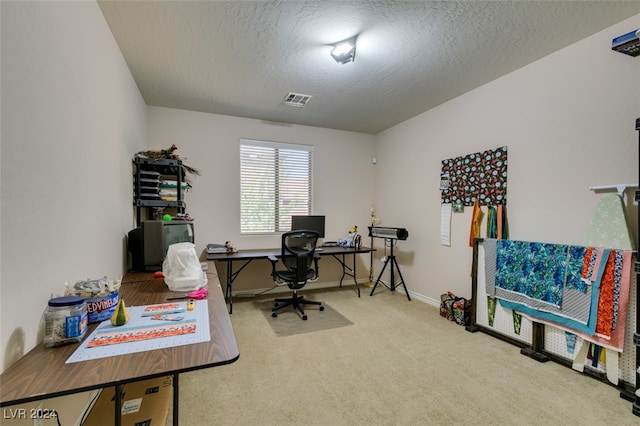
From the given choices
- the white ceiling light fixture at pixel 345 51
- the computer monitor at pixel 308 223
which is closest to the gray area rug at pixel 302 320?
the computer monitor at pixel 308 223

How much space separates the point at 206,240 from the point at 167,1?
2866mm

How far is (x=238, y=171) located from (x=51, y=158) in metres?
2.96

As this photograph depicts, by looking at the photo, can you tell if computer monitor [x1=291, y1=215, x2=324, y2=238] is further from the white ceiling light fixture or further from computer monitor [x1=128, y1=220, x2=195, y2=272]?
the white ceiling light fixture

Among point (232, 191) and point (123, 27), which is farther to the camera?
point (232, 191)

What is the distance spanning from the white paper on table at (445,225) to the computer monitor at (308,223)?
5.52 feet

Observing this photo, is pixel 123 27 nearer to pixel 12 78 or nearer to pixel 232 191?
pixel 12 78

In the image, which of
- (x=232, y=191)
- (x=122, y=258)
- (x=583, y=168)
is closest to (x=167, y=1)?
(x=122, y=258)

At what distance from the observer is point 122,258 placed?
2.41m

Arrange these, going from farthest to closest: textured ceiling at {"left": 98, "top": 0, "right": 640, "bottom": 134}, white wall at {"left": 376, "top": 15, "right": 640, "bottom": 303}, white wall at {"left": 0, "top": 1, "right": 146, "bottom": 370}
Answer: white wall at {"left": 376, "top": 15, "right": 640, "bottom": 303}
textured ceiling at {"left": 98, "top": 0, "right": 640, "bottom": 134}
white wall at {"left": 0, "top": 1, "right": 146, "bottom": 370}

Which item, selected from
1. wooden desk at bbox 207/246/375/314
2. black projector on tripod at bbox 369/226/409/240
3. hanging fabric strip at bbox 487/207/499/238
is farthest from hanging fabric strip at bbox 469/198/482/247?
wooden desk at bbox 207/246/375/314

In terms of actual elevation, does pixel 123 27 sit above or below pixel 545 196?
above

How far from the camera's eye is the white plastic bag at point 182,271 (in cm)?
180

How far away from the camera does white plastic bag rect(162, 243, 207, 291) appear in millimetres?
1803

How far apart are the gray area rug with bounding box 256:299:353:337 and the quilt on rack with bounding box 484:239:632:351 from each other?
167 cm
